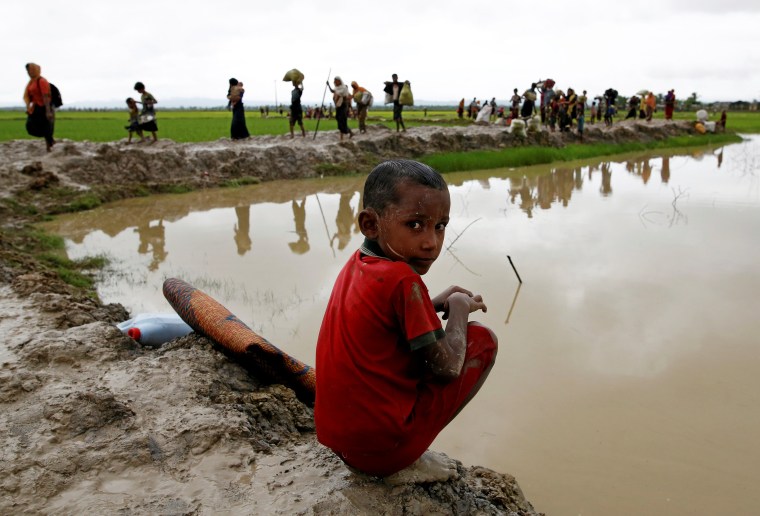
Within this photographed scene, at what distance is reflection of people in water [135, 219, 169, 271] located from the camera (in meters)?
4.96

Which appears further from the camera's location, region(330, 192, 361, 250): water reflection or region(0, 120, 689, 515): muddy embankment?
region(330, 192, 361, 250): water reflection

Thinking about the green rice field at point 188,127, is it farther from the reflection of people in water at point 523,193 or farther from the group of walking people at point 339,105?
the reflection of people in water at point 523,193

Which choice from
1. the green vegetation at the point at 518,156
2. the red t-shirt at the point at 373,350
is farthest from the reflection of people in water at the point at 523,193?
the red t-shirt at the point at 373,350

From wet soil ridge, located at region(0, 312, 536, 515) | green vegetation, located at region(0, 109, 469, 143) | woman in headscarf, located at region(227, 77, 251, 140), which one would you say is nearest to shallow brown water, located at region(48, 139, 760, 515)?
wet soil ridge, located at region(0, 312, 536, 515)

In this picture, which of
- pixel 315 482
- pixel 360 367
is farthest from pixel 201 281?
pixel 360 367

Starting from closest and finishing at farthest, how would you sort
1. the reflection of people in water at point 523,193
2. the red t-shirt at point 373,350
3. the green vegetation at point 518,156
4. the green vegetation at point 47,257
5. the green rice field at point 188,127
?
1. the red t-shirt at point 373,350
2. the green vegetation at point 47,257
3. the reflection of people in water at point 523,193
4. the green vegetation at point 518,156
5. the green rice field at point 188,127

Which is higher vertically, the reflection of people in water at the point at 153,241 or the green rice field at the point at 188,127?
the green rice field at the point at 188,127

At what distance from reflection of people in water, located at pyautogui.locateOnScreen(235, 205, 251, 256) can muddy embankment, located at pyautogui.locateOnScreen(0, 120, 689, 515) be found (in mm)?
2132

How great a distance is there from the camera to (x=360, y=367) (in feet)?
4.19

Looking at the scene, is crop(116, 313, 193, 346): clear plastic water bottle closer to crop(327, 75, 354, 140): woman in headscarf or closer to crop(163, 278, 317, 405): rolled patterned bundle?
crop(163, 278, 317, 405): rolled patterned bundle

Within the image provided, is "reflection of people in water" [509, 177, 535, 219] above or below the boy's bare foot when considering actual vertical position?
above

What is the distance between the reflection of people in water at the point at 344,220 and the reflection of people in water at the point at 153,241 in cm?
165

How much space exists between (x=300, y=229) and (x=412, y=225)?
4.96 metres

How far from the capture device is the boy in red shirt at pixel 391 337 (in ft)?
4.06
